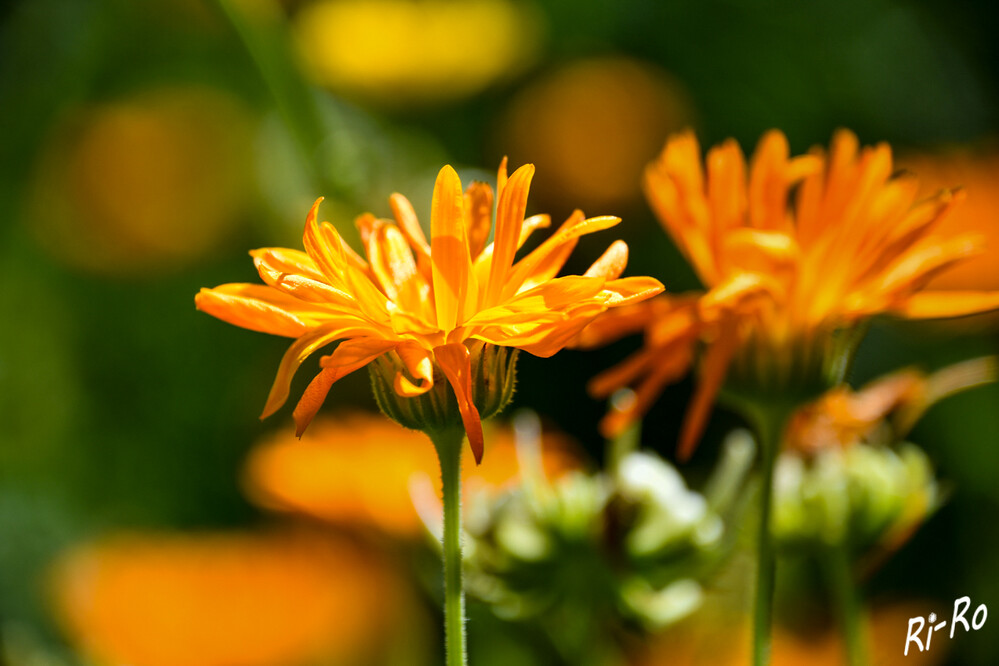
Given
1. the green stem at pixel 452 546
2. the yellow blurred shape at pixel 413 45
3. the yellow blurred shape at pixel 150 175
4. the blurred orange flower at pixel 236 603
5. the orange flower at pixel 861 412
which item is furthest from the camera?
the yellow blurred shape at pixel 150 175

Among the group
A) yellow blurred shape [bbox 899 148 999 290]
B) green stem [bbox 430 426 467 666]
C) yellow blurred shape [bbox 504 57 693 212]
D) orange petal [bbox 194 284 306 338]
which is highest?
yellow blurred shape [bbox 504 57 693 212]

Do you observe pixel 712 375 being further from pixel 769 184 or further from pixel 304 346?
pixel 304 346

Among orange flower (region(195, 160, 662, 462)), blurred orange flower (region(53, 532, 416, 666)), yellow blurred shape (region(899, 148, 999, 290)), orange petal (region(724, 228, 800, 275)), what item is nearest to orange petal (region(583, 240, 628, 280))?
orange flower (region(195, 160, 662, 462))

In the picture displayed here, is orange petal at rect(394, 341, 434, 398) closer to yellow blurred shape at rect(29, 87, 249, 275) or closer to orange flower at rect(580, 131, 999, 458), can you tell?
orange flower at rect(580, 131, 999, 458)

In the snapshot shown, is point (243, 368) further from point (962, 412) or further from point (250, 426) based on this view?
point (962, 412)

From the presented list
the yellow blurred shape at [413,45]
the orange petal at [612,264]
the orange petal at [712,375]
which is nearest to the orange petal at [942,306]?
the orange petal at [712,375]

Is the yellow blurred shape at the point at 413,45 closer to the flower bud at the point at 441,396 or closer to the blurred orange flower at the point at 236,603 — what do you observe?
the blurred orange flower at the point at 236,603

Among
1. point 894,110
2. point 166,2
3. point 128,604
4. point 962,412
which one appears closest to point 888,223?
point 128,604

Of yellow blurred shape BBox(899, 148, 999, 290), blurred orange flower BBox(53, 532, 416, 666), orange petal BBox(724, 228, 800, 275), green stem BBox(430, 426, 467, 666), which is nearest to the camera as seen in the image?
green stem BBox(430, 426, 467, 666)
